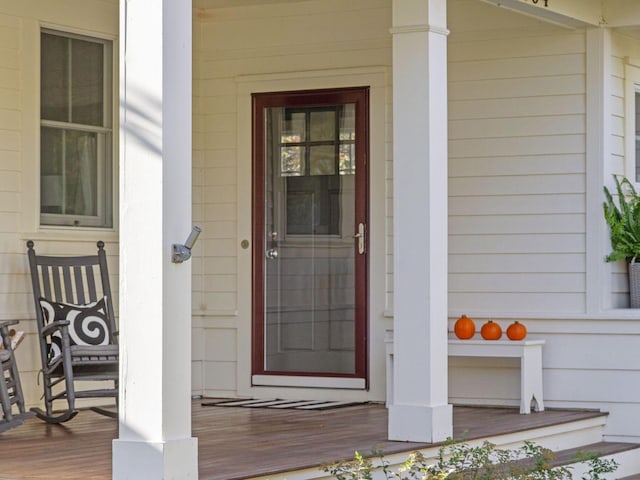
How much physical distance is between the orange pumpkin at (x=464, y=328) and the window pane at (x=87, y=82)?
2.61 m

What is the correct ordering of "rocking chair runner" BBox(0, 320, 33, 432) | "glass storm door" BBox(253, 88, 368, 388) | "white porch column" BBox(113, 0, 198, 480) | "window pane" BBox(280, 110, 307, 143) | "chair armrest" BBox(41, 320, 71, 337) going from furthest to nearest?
"window pane" BBox(280, 110, 307, 143), "glass storm door" BBox(253, 88, 368, 388), "chair armrest" BBox(41, 320, 71, 337), "rocking chair runner" BBox(0, 320, 33, 432), "white porch column" BBox(113, 0, 198, 480)

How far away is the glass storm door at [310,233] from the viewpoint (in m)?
8.39

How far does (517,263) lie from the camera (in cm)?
810

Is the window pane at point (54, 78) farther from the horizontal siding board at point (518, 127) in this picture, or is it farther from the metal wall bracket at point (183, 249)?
the metal wall bracket at point (183, 249)

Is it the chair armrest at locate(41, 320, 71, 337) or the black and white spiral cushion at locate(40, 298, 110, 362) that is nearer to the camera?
the chair armrest at locate(41, 320, 71, 337)

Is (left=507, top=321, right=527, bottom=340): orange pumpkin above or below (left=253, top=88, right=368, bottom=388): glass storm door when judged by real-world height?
below

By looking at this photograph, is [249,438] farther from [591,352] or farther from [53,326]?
[591,352]

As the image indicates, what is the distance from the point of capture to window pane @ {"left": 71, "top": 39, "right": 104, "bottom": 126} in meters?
7.82

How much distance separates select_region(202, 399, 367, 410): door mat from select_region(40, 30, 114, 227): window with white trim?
141 cm

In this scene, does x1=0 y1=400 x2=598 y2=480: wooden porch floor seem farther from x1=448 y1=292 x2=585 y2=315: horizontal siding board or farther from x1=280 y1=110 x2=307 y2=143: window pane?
x1=280 y1=110 x2=307 y2=143: window pane

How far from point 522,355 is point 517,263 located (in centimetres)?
70

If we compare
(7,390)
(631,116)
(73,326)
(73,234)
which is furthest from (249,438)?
(631,116)

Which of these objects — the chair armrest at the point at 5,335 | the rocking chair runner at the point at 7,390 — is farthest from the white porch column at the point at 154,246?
the chair armrest at the point at 5,335

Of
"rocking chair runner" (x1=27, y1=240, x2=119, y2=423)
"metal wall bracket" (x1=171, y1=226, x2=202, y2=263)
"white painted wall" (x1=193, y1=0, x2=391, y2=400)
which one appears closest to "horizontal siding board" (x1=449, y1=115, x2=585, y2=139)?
"white painted wall" (x1=193, y1=0, x2=391, y2=400)
